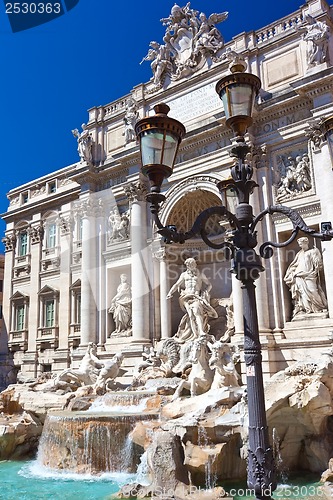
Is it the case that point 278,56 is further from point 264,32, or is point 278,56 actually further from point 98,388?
point 98,388

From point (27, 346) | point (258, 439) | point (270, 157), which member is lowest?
point (258, 439)

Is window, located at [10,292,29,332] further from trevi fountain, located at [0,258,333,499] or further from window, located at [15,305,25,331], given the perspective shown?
trevi fountain, located at [0,258,333,499]

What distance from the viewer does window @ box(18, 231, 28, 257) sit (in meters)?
23.8

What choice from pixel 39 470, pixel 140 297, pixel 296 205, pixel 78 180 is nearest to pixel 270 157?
pixel 296 205

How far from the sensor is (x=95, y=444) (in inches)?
395

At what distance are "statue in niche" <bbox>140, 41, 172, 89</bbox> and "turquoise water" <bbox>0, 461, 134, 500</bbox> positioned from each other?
13.9 m

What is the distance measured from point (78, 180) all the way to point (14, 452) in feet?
36.1

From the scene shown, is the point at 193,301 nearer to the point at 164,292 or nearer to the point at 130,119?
the point at 164,292

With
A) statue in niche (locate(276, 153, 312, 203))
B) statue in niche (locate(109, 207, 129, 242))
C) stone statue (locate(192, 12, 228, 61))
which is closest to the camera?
statue in niche (locate(276, 153, 312, 203))

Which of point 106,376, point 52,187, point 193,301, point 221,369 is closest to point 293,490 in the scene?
point 221,369

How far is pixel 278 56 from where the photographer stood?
15422mm

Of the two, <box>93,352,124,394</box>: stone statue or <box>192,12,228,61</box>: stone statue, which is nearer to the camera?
<box>93,352,124,394</box>: stone statue

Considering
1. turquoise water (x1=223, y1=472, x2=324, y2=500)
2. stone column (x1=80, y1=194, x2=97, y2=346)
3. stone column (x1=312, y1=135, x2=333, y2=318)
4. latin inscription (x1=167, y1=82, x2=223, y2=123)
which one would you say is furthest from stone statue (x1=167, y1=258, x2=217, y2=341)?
turquoise water (x1=223, y1=472, x2=324, y2=500)

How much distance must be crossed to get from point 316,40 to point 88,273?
11.3 m
